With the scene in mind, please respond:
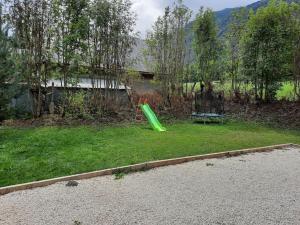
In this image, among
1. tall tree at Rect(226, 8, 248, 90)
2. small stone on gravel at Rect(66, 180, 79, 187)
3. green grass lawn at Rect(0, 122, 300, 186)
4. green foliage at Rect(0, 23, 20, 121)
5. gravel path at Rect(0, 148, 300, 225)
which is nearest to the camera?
gravel path at Rect(0, 148, 300, 225)

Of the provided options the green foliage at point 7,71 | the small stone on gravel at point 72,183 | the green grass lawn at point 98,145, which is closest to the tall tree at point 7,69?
the green foliage at point 7,71

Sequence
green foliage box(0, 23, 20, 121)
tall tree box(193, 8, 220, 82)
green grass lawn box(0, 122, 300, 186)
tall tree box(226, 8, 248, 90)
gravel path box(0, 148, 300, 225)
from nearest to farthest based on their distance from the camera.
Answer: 1. gravel path box(0, 148, 300, 225)
2. green grass lawn box(0, 122, 300, 186)
3. green foliage box(0, 23, 20, 121)
4. tall tree box(193, 8, 220, 82)
5. tall tree box(226, 8, 248, 90)

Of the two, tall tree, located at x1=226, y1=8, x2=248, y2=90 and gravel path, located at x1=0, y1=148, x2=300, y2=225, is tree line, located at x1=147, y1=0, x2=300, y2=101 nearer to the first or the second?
tall tree, located at x1=226, y1=8, x2=248, y2=90

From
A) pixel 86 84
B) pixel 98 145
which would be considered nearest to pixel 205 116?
pixel 86 84

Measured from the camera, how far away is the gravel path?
4102 mm

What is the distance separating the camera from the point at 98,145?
802cm

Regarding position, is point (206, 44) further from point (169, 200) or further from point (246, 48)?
point (169, 200)

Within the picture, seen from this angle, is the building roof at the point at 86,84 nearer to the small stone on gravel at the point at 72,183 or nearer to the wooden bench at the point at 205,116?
the wooden bench at the point at 205,116

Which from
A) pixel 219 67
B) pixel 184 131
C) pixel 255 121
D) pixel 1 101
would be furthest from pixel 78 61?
pixel 219 67

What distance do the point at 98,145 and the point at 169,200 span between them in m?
3.59

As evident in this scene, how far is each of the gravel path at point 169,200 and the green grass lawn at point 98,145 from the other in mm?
666

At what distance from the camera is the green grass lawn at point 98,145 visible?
6.15 metres

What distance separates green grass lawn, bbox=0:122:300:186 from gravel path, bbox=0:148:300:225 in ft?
2.18

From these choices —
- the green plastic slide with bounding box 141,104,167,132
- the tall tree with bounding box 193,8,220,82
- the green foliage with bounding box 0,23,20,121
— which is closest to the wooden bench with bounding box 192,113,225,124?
the green plastic slide with bounding box 141,104,167,132
